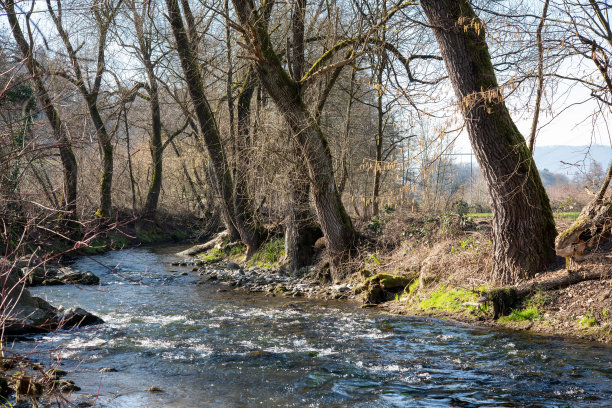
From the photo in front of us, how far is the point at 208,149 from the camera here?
17906 mm

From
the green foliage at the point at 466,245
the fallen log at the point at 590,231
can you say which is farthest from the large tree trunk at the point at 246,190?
the fallen log at the point at 590,231

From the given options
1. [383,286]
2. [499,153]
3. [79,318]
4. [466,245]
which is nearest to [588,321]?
[499,153]

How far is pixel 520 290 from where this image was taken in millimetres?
8938

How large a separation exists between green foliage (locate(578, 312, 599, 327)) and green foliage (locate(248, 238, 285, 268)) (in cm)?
978

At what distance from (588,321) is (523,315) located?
1.01 m

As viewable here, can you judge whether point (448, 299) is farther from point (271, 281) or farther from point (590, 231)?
point (271, 281)

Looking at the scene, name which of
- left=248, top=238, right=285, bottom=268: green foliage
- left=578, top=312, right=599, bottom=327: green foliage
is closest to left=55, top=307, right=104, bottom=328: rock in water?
left=248, top=238, right=285, bottom=268: green foliage

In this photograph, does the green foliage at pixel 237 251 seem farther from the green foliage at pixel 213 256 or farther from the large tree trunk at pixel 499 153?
the large tree trunk at pixel 499 153

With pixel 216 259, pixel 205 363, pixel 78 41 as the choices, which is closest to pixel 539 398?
pixel 205 363

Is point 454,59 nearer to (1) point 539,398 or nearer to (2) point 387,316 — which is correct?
(2) point 387,316

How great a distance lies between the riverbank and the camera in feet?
27.0

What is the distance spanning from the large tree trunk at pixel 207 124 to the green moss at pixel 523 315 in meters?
10.5

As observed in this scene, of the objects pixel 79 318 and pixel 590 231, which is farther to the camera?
pixel 79 318

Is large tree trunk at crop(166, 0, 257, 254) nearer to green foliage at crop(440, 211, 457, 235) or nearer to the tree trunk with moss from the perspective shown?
green foliage at crop(440, 211, 457, 235)
